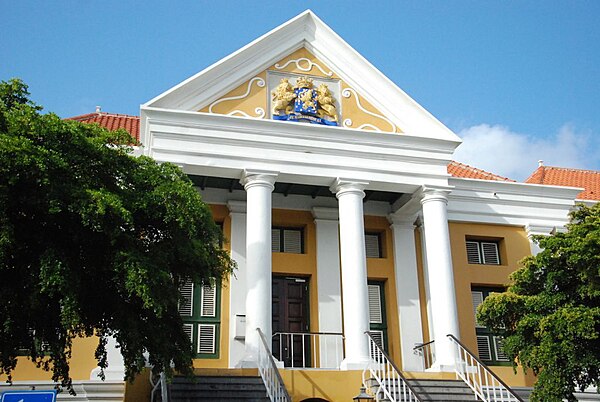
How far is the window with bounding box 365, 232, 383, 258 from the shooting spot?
19750mm

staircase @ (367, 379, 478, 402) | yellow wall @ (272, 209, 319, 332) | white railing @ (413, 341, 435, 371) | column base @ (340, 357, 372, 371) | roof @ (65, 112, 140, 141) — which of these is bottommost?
staircase @ (367, 379, 478, 402)

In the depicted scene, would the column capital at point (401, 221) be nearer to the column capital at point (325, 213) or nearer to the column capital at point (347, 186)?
the column capital at point (325, 213)

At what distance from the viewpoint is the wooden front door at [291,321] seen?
59.0ft

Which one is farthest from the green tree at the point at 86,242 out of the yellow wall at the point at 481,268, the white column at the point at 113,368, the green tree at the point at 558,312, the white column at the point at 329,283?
the yellow wall at the point at 481,268

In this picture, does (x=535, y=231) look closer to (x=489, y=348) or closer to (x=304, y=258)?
(x=489, y=348)

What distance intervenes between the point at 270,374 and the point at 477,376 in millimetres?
5048

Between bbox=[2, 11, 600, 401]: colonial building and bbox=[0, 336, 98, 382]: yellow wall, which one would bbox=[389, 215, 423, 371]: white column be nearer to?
bbox=[2, 11, 600, 401]: colonial building

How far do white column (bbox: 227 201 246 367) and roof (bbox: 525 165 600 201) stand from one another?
1149cm

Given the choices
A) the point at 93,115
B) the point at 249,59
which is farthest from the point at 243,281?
the point at 93,115

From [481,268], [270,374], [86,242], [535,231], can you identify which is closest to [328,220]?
[481,268]

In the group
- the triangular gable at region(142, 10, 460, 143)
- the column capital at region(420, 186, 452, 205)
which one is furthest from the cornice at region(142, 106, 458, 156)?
the column capital at region(420, 186, 452, 205)

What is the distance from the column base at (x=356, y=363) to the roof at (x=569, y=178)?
39.5 ft

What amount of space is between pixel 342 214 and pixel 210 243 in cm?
606

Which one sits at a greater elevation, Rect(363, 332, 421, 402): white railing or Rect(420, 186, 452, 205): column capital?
Rect(420, 186, 452, 205): column capital
